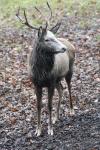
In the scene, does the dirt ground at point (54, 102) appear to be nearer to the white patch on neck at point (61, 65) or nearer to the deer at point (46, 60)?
the deer at point (46, 60)

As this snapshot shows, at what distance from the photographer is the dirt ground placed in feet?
27.3

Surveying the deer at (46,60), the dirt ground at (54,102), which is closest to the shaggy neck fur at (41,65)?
the deer at (46,60)

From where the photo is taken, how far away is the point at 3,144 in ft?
27.9

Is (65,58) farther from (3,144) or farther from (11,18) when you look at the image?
(11,18)

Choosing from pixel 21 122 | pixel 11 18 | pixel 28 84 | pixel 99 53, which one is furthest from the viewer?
pixel 11 18

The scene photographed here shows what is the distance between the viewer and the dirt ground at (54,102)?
833 centimetres

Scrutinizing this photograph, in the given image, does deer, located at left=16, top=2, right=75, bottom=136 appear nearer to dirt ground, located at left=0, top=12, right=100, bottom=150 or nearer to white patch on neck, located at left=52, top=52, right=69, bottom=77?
white patch on neck, located at left=52, top=52, right=69, bottom=77

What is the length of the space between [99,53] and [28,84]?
10.00 feet

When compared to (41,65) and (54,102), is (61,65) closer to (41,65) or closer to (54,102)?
(41,65)

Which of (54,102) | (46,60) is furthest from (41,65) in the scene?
(54,102)

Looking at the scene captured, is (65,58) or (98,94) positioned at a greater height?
(65,58)

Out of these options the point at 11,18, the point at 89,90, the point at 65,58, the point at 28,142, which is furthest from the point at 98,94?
the point at 11,18

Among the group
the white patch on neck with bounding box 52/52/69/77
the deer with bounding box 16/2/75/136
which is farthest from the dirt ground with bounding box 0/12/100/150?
the white patch on neck with bounding box 52/52/69/77

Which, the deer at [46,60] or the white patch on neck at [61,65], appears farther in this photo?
the white patch on neck at [61,65]
